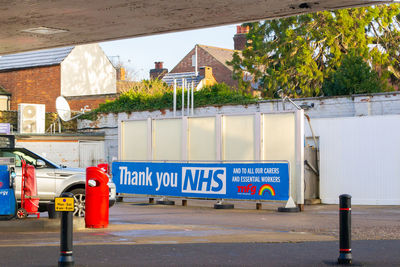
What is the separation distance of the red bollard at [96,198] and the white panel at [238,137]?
8.16 meters

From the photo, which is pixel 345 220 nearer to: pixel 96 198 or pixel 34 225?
pixel 96 198

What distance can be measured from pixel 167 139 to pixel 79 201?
7.84 meters

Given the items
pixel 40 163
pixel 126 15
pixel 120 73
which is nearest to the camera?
pixel 126 15

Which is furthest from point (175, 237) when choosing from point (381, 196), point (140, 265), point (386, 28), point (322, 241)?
point (386, 28)

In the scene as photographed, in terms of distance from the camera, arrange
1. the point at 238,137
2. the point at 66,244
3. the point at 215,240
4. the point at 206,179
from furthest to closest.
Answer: the point at 238,137
the point at 206,179
the point at 215,240
the point at 66,244

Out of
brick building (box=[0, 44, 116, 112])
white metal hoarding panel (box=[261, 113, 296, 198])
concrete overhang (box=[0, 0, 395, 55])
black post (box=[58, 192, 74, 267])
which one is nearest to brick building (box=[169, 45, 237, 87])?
brick building (box=[0, 44, 116, 112])

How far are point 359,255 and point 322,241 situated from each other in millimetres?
1844

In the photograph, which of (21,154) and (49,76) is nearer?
(21,154)

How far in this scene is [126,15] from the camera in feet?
39.0

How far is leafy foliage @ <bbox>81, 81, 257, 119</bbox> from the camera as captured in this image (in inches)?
1323

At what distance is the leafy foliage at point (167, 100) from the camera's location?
3359 cm

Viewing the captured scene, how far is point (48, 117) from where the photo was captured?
40.1 metres

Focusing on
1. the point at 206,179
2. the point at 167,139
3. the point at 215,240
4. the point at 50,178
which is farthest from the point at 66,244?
the point at 167,139

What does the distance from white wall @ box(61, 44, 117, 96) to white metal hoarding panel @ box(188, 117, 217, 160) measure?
103 ft
